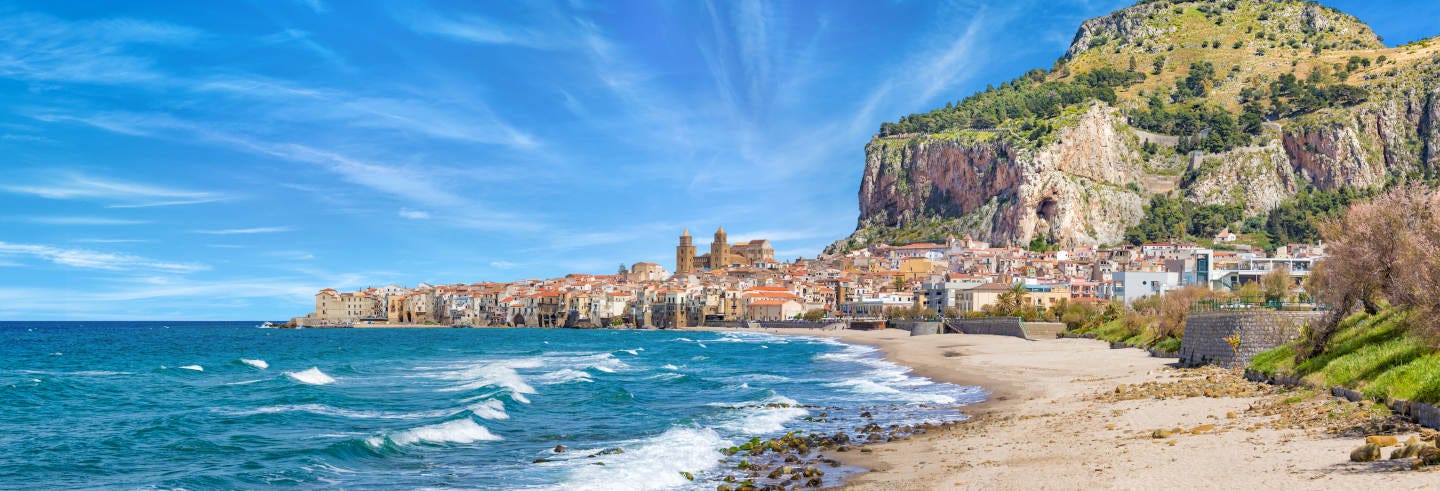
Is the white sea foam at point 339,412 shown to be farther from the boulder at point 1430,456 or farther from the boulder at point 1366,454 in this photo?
the boulder at point 1430,456

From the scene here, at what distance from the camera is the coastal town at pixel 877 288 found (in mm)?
113438

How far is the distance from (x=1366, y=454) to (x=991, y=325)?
264 ft

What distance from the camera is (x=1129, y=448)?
18.6 metres

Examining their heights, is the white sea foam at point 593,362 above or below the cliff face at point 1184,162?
below

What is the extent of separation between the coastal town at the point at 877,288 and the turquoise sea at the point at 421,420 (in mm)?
66538

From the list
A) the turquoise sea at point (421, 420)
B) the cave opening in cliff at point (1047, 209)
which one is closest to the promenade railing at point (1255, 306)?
the turquoise sea at point (421, 420)

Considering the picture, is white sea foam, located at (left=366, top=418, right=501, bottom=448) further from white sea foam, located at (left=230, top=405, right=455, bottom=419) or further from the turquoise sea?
white sea foam, located at (left=230, top=405, right=455, bottom=419)

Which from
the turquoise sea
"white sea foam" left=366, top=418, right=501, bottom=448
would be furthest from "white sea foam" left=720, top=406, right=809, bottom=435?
"white sea foam" left=366, top=418, right=501, bottom=448

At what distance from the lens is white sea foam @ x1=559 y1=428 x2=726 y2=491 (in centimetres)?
1925

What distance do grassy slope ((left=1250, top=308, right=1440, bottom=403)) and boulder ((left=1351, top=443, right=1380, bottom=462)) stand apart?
4340 millimetres

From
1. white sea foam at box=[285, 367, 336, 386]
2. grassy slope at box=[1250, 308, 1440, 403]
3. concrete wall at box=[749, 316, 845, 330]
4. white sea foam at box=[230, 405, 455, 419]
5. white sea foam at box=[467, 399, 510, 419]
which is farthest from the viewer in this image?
concrete wall at box=[749, 316, 845, 330]

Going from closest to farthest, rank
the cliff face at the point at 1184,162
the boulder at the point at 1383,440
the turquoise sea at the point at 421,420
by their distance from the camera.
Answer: the boulder at the point at 1383,440
the turquoise sea at the point at 421,420
the cliff face at the point at 1184,162

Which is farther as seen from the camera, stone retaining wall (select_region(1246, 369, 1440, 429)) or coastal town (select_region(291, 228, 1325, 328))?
coastal town (select_region(291, 228, 1325, 328))

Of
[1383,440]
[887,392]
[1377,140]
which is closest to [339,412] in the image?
[887,392]
